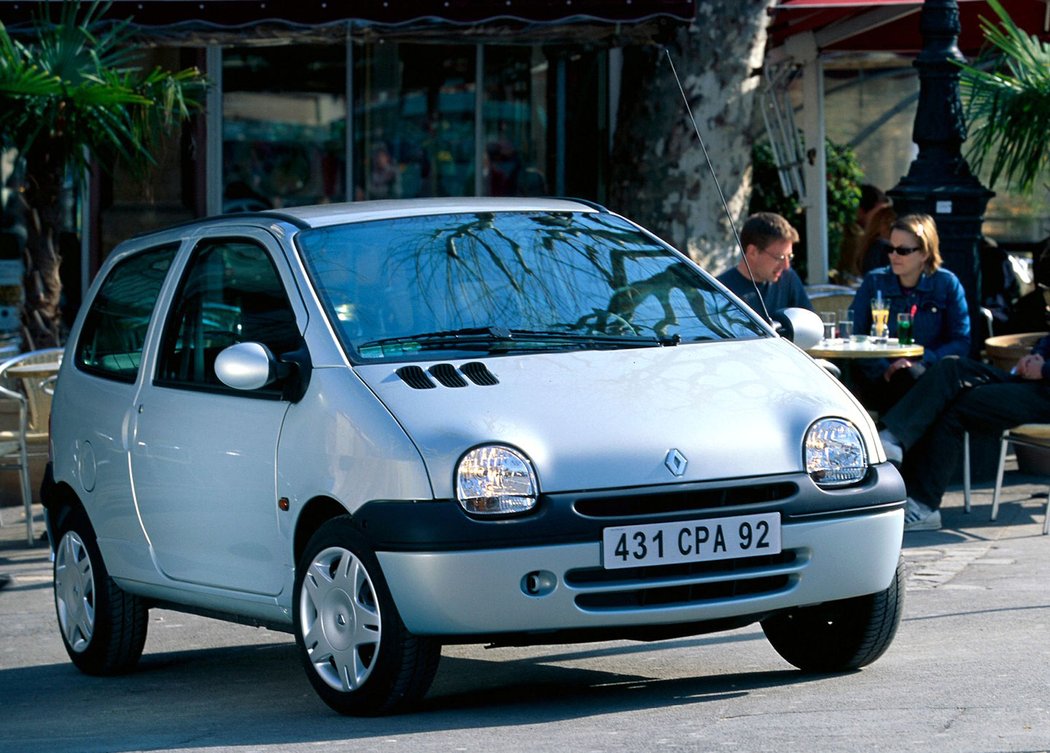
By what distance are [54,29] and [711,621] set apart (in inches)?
282

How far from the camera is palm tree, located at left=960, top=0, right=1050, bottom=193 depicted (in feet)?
38.1

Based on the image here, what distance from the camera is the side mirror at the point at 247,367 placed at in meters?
6.12

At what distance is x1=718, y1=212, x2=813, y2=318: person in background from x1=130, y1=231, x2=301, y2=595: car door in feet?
12.9

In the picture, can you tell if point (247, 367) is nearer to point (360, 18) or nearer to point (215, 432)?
point (215, 432)

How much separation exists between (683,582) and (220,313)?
6.84 ft

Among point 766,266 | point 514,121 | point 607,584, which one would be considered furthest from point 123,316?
point 514,121

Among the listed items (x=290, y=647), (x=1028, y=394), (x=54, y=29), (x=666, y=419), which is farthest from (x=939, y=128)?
(x=666, y=419)

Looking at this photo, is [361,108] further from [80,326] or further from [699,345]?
[699,345]

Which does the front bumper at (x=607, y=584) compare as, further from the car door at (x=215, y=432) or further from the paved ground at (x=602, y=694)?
the car door at (x=215, y=432)

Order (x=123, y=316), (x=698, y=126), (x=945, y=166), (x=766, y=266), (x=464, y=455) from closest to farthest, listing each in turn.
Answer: (x=464, y=455)
(x=123, y=316)
(x=766, y=266)
(x=945, y=166)
(x=698, y=126)

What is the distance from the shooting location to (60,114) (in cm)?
1134

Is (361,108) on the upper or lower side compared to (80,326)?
upper

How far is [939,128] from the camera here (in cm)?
1203

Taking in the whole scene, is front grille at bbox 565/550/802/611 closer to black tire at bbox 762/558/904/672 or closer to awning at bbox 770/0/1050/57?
black tire at bbox 762/558/904/672
